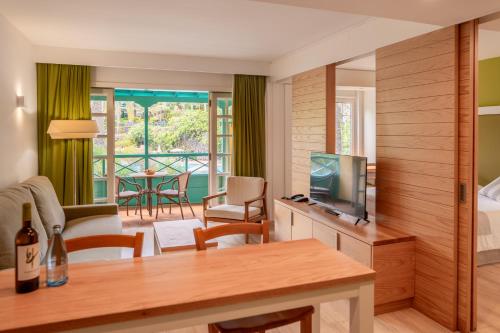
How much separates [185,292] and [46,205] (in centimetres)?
271

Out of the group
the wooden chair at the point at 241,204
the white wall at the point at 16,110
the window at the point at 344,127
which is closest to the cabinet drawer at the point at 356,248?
the wooden chair at the point at 241,204

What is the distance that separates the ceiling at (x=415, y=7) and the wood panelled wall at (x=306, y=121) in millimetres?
1909

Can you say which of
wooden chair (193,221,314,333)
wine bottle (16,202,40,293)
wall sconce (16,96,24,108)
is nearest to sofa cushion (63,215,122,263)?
wall sconce (16,96,24,108)

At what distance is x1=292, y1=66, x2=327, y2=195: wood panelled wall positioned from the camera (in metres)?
4.45

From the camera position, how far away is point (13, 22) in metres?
3.78

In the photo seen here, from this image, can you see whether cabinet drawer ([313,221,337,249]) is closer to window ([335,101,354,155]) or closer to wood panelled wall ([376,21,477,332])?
wood panelled wall ([376,21,477,332])

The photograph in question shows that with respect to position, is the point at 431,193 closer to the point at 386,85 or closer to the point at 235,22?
the point at 386,85

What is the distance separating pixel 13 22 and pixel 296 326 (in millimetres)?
3924

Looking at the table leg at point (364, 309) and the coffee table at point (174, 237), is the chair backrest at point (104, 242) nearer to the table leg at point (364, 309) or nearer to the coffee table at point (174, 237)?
the table leg at point (364, 309)

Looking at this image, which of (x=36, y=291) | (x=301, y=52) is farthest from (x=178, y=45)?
(x=36, y=291)

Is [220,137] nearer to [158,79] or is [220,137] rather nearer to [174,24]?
[158,79]

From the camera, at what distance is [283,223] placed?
179 inches

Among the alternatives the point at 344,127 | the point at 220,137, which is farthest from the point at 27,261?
the point at 344,127

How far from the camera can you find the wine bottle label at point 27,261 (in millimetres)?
1306
